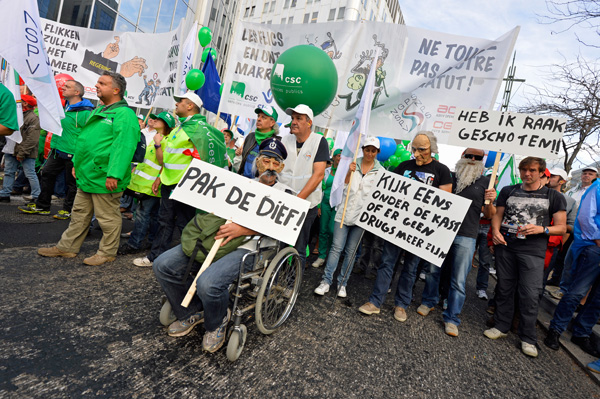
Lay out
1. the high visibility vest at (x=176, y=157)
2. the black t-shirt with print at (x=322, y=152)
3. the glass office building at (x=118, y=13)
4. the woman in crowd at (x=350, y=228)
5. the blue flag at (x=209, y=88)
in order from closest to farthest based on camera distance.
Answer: the black t-shirt with print at (x=322, y=152) → the high visibility vest at (x=176, y=157) → the woman in crowd at (x=350, y=228) → the blue flag at (x=209, y=88) → the glass office building at (x=118, y=13)

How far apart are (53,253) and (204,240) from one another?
2341mm

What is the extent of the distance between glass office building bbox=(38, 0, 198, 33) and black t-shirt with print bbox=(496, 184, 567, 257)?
12317mm

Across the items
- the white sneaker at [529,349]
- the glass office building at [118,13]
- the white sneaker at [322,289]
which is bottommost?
the white sneaker at [322,289]

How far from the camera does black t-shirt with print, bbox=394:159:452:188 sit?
3646 mm

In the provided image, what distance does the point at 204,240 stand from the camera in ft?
8.21

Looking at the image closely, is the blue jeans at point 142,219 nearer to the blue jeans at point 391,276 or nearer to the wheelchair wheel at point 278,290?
the wheelchair wheel at point 278,290

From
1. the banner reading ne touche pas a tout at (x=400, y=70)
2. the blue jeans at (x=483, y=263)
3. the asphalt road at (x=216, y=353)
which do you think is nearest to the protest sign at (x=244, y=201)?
the asphalt road at (x=216, y=353)

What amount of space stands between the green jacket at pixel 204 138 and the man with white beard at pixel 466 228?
2.82m

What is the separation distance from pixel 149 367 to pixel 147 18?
15.3 m

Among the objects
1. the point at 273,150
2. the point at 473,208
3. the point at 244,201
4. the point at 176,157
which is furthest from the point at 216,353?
the point at 473,208

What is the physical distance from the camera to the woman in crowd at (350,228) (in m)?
4.04

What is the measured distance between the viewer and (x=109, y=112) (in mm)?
3619

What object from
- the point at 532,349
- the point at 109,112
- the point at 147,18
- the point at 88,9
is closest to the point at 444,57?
the point at 532,349

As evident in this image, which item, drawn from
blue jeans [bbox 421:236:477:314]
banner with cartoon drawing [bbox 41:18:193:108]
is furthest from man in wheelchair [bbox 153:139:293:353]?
banner with cartoon drawing [bbox 41:18:193:108]
